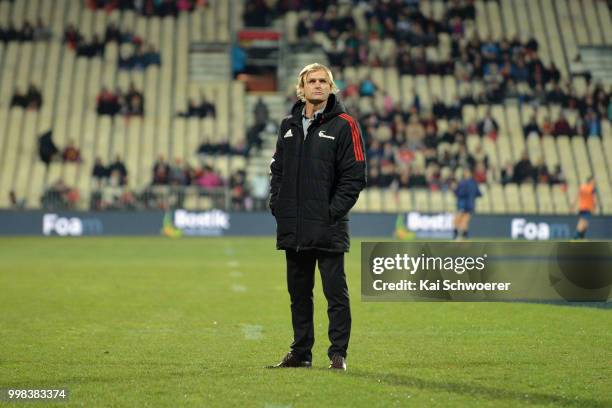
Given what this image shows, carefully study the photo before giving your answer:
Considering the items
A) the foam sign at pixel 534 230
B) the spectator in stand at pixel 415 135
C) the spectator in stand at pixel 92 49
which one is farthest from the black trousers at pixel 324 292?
the spectator in stand at pixel 92 49

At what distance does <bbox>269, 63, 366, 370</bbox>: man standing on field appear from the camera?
8.14 metres

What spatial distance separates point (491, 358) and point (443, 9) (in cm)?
4038

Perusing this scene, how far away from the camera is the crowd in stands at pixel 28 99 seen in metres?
42.1

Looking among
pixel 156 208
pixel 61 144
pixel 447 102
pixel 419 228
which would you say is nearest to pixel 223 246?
pixel 156 208

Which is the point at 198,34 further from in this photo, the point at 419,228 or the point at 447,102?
the point at 419,228

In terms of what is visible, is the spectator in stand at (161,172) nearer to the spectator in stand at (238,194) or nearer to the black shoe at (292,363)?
the spectator in stand at (238,194)

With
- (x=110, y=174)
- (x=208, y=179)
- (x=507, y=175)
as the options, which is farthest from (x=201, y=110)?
(x=507, y=175)

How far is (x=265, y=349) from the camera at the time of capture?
31.8 ft

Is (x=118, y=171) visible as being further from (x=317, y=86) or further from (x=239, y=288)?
(x=317, y=86)

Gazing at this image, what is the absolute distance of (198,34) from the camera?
4606 centimetres

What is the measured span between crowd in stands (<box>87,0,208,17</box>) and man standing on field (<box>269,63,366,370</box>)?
3923cm

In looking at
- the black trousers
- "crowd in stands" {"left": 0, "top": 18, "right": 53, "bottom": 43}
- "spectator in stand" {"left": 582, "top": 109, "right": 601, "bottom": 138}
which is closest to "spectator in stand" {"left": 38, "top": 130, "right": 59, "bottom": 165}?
"crowd in stands" {"left": 0, "top": 18, "right": 53, "bottom": 43}

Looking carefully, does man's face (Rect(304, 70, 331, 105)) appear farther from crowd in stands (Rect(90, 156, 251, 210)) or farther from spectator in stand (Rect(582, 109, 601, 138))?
spectator in stand (Rect(582, 109, 601, 138))

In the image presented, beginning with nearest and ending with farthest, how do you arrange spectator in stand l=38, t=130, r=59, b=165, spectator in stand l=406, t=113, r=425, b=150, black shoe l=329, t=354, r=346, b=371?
1. black shoe l=329, t=354, r=346, b=371
2. spectator in stand l=38, t=130, r=59, b=165
3. spectator in stand l=406, t=113, r=425, b=150
